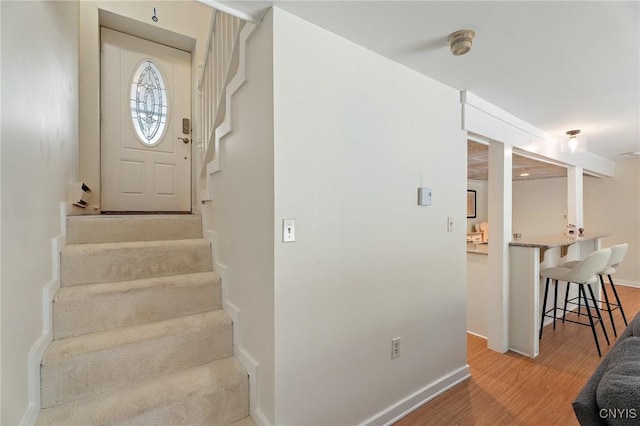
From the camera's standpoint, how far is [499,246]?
2.86 m

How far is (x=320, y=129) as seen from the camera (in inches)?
61.8

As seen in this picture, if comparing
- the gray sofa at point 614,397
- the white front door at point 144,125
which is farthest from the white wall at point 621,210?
the white front door at point 144,125

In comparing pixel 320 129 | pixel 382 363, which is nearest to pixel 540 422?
pixel 382 363

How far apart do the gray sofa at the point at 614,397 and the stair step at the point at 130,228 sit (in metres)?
2.59

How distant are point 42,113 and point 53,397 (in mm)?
1423

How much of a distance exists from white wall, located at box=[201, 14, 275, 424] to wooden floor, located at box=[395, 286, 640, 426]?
3.56 ft

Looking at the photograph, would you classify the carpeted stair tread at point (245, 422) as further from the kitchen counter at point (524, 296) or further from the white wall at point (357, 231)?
the kitchen counter at point (524, 296)

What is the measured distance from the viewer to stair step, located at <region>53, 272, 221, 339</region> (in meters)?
1.64

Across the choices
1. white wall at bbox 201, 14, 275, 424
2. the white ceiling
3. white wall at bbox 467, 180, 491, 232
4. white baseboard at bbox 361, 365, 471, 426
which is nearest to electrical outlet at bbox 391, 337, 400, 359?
white baseboard at bbox 361, 365, 471, 426

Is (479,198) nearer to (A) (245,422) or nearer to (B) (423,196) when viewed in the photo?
(B) (423,196)

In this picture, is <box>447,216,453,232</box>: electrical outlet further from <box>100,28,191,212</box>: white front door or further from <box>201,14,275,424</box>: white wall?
<box>100,28,191,212</box>: white front door

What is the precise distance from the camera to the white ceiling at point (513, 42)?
4.67 ft

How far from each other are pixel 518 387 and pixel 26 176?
131 inches

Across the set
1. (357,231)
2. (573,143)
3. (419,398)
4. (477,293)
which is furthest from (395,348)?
(573,143)
